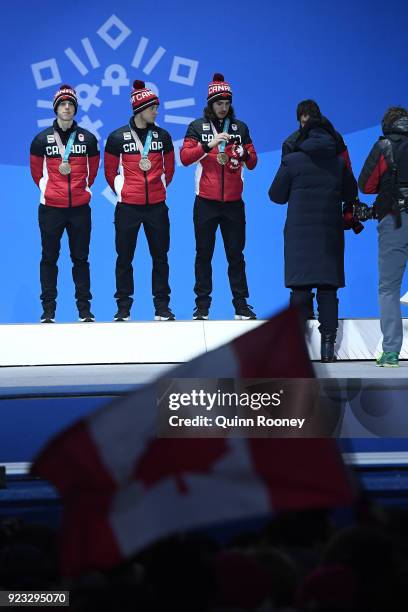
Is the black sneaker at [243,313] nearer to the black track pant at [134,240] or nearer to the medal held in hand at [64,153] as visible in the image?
the black track pant at [134,240]

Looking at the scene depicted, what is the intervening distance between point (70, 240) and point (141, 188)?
62 cm

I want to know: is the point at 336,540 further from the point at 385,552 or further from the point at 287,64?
the point at 287,64

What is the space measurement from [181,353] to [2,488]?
4.26 m

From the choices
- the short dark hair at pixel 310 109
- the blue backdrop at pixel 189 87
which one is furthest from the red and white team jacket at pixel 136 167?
the short dark hair at pixel 310 109

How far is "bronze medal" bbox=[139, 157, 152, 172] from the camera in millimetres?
6680

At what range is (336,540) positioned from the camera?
3.36 ft

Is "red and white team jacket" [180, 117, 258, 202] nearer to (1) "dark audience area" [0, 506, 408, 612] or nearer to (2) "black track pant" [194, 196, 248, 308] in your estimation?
(2) "black track pant" [194, 196, 248, 308]

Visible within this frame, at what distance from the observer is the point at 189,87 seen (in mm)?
7902

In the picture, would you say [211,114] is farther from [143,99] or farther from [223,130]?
[143,99]

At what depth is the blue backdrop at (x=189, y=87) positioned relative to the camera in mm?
7875

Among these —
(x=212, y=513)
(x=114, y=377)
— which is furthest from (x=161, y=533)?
(x=114, y=377)

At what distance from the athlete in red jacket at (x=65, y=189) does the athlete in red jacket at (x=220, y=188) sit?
2.40 ft

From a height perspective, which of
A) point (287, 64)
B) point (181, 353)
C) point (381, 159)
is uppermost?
point (287, 64)

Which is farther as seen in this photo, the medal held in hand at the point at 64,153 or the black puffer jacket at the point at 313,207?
the medal held in hand at the point at 64,153
